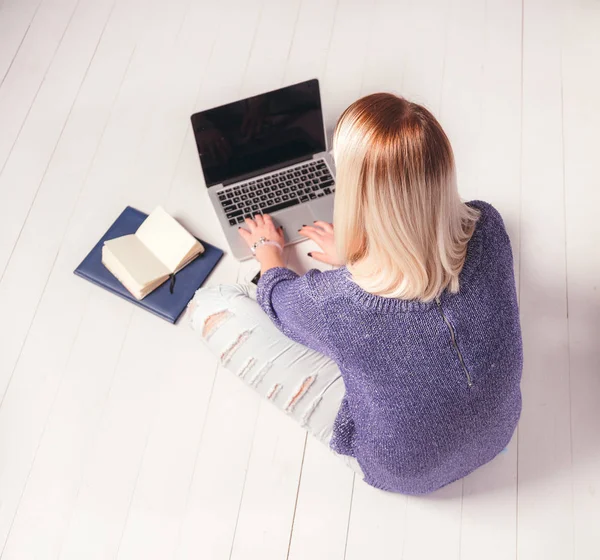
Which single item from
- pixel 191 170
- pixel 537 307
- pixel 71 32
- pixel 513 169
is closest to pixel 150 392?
pixel 191 170

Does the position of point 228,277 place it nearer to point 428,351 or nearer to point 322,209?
point 322,209

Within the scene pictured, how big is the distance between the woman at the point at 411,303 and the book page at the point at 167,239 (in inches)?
19.4

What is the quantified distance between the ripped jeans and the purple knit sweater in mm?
198

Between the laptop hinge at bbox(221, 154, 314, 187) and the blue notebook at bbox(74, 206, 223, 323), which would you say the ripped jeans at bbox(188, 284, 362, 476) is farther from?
the laptop hinge at bbox(221, 154, 314, 187)

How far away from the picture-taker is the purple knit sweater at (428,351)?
3.40ft

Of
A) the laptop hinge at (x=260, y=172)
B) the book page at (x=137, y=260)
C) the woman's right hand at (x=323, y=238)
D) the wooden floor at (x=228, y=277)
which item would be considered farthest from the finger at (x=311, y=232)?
the book page at (x=137, y=260)

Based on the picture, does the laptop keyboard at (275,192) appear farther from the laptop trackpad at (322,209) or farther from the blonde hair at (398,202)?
the blonde hair at (398,202)

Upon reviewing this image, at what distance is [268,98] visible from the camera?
5.25 feet

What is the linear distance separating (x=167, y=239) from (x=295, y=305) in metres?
0.63

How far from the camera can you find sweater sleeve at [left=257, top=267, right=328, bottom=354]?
44.5 inches

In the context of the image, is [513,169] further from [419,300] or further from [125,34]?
[125,34]

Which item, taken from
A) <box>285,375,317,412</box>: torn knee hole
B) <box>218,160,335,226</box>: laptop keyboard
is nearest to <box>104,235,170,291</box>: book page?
<box>218,160,335,226</box>: laptop keyboard

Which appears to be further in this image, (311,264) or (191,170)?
(191,170)

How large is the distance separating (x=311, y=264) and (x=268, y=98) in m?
0.45
